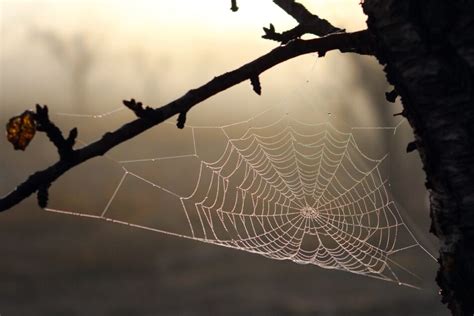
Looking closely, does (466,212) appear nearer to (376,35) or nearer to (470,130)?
(470,130)

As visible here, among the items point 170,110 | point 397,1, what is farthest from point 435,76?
point 170,110

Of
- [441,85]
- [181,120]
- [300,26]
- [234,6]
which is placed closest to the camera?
[441,85]

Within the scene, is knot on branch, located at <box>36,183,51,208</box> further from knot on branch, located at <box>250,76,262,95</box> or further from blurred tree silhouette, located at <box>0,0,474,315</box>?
knot on branch, located at <box>250,76,262,95</box>

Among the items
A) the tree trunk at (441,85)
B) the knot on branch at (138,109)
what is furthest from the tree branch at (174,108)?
the tree trunk at (441,85)

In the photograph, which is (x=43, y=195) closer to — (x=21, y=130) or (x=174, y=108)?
(x=21, y=130)

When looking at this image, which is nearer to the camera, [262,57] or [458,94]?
[458,94]

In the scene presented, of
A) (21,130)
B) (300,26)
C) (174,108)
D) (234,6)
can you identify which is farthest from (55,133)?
(234,6)

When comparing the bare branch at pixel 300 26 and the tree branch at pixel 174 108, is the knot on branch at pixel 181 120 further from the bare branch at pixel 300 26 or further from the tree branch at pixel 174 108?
the bare branch at pixel 300 26
